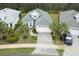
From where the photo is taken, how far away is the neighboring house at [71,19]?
2250 mm

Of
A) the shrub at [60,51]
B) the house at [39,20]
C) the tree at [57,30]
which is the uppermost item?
the house at [39,20]

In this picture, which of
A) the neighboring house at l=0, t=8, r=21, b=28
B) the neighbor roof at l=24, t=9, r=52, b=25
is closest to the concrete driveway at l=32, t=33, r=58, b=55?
the neighbor roof at l=24, t=9, r=52, b=25

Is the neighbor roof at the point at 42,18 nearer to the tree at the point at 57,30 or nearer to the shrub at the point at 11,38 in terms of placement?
the tree at the point at 57,30

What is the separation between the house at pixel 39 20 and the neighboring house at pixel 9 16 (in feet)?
0.25

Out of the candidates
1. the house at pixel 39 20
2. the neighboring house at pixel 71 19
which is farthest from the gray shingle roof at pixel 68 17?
the house at pixel 39 20

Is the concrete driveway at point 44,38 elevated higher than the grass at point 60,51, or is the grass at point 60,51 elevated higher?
the concrete driveway at point 44,38

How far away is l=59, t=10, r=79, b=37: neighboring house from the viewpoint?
88.6 inches

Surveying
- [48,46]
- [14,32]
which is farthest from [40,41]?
[14,32]

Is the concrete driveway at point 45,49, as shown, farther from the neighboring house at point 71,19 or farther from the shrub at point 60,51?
the neighboring house at point 71,19

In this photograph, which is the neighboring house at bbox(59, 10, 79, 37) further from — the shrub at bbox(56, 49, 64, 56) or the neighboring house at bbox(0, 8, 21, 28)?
the neighboring house at bbox(0, 8, 21, 28)

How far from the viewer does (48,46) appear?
2.24 meters

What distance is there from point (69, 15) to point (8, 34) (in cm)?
54

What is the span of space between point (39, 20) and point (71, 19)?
270 millimetres

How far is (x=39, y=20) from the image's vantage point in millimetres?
2268
